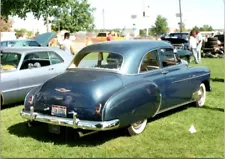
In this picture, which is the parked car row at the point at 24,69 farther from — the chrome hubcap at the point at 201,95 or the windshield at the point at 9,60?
the chrome hubcap at the point at 201,95

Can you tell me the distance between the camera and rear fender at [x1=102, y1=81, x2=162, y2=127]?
4.95m

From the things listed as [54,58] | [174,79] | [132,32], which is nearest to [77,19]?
[132,32]

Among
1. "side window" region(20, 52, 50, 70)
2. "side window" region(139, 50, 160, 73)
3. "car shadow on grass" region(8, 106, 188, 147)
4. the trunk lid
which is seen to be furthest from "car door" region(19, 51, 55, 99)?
"side window" region(139, 50, 160, 73)

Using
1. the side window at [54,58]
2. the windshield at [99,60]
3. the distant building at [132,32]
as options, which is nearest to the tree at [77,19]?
the distant building at [132,32]

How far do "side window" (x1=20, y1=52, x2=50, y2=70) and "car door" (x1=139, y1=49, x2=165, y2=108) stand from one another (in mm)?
3069

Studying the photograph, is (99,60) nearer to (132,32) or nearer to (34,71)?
(34,71)

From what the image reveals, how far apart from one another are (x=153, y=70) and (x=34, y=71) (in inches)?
123

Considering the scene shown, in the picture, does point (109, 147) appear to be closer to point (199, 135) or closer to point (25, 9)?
point (199, 135)

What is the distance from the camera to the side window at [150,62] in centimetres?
594

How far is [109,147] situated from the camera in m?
5.14

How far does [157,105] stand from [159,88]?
1.06ft

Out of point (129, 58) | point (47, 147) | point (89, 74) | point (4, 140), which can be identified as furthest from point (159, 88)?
point (4, 140)

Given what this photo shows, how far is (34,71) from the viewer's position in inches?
316

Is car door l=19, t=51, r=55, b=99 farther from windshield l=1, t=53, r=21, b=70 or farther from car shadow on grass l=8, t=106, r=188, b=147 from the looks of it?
car shadow on grass l=8, t=106, r=188, b=147
